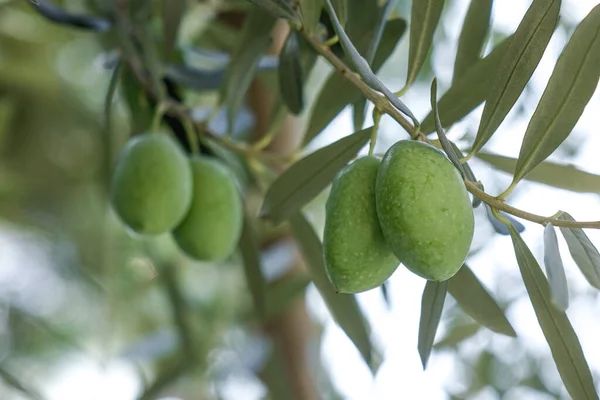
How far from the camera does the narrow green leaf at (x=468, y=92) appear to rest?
0.78 meters

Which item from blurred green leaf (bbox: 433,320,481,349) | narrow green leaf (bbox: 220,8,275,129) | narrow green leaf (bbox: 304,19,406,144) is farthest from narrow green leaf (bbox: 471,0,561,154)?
blurred green leaf (bbox: 433,320,481,349)

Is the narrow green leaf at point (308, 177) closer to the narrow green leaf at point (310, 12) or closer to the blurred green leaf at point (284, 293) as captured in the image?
the narrow green leaf at point (310, 12)

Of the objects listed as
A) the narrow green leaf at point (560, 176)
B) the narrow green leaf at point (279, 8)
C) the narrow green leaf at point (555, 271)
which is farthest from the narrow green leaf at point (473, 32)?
the narrow green leaf at point (555, 271)

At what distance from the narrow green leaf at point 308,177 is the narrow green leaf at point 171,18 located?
339 mm

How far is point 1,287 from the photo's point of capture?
1763 millimetres

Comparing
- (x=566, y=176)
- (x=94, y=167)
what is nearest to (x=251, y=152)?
(x=566, y=176)

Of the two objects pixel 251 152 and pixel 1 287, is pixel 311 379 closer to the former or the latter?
pixel 251 152

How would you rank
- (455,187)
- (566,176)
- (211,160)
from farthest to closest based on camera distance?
(211,160)
(566,176)
(455,187)

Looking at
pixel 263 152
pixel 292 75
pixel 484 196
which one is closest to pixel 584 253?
pixel 484 196

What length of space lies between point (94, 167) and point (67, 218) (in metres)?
0.15

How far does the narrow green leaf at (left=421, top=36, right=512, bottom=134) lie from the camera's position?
2.57 ft

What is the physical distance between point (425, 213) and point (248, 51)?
50 centimetres

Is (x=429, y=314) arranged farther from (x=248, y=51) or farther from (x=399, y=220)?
(x=248, y=51)

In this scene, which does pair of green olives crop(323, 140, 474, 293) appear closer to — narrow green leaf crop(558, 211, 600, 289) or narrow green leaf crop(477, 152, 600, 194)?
narrow green leaf crop(558, 211, 600, 289)
